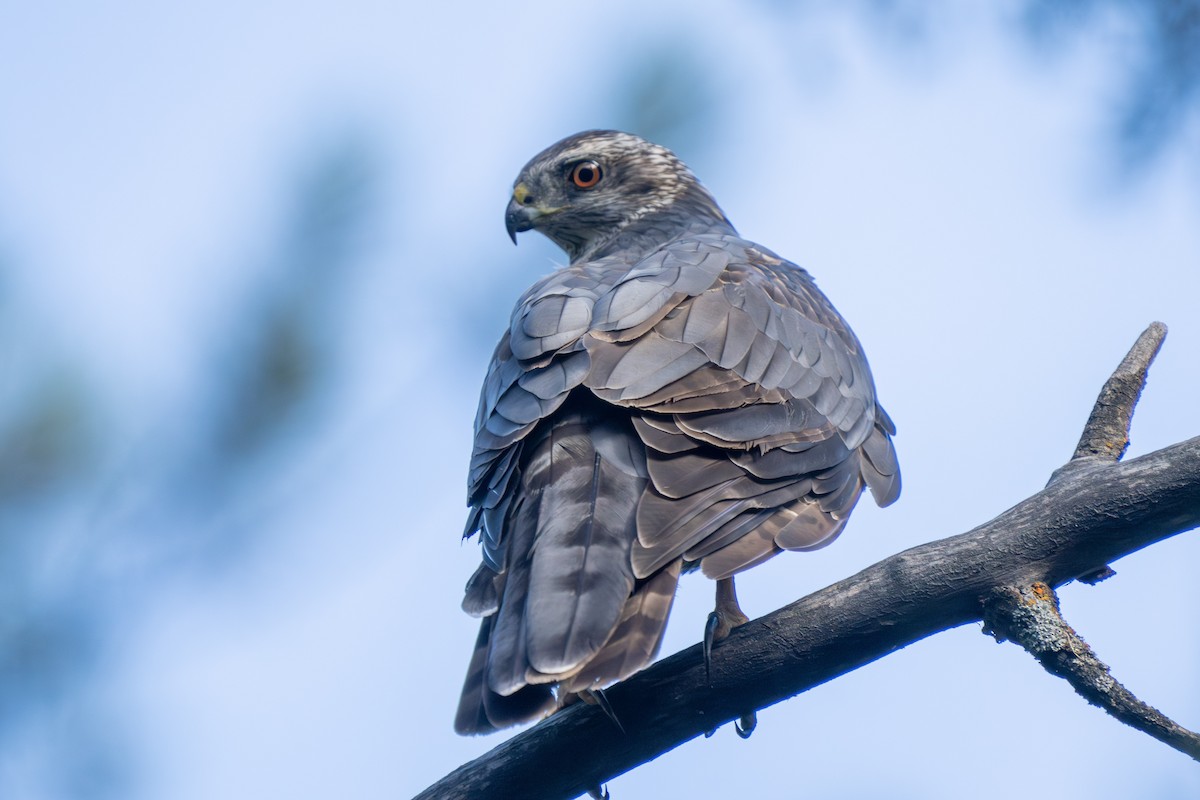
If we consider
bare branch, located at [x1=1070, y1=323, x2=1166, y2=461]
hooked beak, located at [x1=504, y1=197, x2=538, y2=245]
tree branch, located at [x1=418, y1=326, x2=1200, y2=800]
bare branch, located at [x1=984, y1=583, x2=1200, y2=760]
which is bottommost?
bare branch, located at [x1=984, y1=583, x2=1200, y2=760]

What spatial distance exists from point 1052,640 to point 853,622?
1.60 ft

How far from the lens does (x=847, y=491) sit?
156 inches

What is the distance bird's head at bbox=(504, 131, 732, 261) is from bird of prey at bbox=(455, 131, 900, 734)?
6.29 feet

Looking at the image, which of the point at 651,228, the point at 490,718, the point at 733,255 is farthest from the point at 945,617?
the point at 651,228

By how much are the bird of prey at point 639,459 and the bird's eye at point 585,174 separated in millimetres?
2021

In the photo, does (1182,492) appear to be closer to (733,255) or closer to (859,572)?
(859,572)

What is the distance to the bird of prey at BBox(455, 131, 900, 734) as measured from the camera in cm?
314

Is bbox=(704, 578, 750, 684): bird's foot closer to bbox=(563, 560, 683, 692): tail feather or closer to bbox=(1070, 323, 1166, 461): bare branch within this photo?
bbox=(563, 560, 683, 692): tail feather

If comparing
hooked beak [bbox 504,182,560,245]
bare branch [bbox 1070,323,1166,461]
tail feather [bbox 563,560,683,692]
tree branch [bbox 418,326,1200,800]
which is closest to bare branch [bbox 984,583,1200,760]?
tree branch [bbox 418,326,1200,800]

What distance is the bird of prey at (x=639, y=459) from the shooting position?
123 inches

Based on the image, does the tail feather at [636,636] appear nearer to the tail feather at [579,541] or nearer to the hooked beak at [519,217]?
the tail feather at [579,541]

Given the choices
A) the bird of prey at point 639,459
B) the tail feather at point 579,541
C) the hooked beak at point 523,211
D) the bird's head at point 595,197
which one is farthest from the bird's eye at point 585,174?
the tail feather at point 579,541

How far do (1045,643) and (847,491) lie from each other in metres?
1.00

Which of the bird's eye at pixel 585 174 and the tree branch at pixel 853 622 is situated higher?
the bird's eye at pixel 585 174
